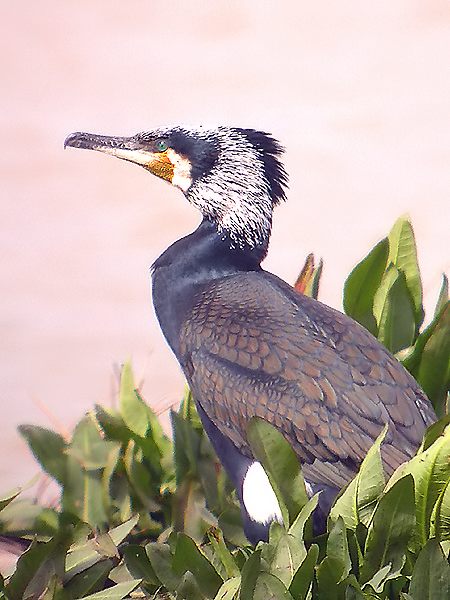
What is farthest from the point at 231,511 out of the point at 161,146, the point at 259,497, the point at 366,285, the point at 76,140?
the point at 76,140

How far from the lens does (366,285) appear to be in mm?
3287

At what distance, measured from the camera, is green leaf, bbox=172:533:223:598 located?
7.95ft

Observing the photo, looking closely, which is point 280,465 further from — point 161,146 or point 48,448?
point 161,146

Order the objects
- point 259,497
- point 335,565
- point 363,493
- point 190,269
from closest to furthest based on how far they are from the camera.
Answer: point 335,565 < point 363,493 < point 259,497 < point 190,269

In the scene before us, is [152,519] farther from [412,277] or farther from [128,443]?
[412,277]

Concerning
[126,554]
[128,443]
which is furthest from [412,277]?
[126,554]

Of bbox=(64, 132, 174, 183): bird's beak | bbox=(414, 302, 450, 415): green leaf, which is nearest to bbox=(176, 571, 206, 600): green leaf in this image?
bbox=(414, 302, 450, 415): green leaf

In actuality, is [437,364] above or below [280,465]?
above

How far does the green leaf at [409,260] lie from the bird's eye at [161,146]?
0.76 m

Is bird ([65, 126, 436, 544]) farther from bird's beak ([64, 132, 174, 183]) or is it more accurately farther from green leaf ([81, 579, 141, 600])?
green leaf ([81, 579, 141, 600])

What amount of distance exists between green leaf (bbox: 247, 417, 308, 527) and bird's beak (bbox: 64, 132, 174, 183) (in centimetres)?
95

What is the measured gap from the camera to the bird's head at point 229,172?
9.55ft

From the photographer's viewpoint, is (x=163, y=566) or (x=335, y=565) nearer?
(x=335, y=565)

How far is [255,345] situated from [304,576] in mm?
602
